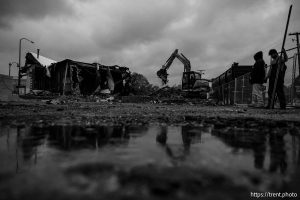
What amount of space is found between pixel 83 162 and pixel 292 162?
1.35 metres

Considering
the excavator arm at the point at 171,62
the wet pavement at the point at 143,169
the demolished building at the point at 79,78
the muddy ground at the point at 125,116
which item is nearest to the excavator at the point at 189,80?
the excavator arm at the point at 171,62

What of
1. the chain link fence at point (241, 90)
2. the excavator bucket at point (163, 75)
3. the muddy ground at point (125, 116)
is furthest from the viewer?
the excavator bucket at point (163, 75)

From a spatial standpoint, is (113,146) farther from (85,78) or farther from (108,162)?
(85,78)

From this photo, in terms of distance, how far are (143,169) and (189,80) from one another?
853 inches

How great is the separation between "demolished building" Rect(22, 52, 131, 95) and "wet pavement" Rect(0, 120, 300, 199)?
21.1m

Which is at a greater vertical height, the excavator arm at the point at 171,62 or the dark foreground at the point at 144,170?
the excavator arm at the point at 171,62

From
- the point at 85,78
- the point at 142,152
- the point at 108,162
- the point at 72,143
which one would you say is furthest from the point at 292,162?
the point at 85,78

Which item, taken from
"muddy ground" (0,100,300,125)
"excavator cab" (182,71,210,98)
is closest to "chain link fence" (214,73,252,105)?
"muddy ground" (0,100,300,125)

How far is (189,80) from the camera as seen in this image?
882 inches

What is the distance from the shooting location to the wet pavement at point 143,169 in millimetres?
938

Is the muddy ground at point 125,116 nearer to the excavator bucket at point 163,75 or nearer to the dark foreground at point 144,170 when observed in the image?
the dark foreground at point 144,170

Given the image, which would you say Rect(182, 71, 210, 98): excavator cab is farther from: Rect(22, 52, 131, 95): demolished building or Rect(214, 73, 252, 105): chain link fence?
Rect(214, 73, 252, 105): chain link fence

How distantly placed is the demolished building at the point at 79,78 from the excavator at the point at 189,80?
4.60 meters

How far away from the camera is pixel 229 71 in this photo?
17.9 m
